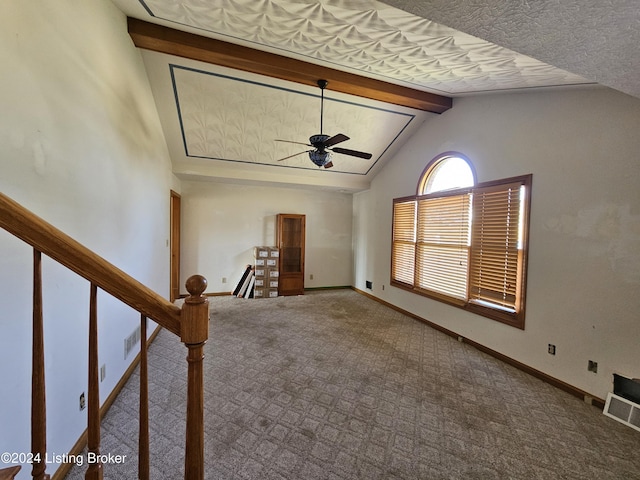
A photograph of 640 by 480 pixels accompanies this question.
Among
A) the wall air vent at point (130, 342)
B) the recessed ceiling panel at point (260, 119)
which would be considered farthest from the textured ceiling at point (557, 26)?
the wall air vent at point (130, 342)

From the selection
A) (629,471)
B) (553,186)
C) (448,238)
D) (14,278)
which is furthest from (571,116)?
(14,278)

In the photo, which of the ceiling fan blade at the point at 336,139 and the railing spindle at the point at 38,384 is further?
the ceiling fan blade at the point at 336,139

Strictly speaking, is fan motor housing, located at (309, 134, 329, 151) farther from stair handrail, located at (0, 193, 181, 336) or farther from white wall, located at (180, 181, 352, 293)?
white wall, located at (180, 181, 352, 293)

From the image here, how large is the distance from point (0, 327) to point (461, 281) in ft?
13.9

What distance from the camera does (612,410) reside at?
6.98ft

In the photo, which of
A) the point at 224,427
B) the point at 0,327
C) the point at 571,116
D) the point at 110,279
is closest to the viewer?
the point at 110,279

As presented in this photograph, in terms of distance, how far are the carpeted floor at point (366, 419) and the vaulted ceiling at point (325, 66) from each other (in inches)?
95.9

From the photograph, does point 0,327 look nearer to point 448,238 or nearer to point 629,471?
point 629,471

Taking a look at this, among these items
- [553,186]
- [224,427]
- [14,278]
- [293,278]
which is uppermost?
[553,186]

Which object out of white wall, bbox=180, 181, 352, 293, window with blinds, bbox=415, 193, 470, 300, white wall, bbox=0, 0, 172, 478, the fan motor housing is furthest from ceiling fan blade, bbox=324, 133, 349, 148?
white wall, bbox=180, 181, 352, 293

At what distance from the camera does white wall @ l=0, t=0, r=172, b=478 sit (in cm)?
118

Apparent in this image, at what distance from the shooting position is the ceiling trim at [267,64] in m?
2.46

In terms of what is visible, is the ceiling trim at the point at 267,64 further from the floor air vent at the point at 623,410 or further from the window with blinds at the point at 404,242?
the floor air vent at the point at 623,410

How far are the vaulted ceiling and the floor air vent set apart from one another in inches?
92.2
